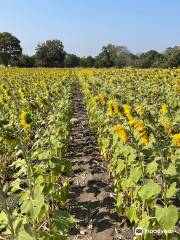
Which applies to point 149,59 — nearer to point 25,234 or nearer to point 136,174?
point 136,174

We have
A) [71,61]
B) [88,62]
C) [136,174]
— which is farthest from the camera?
[71,61]

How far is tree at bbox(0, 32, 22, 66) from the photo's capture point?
2602 inches

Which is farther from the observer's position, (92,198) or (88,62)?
(88,62)

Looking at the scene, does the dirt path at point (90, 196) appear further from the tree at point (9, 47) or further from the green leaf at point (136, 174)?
the tree at point (9, 47)

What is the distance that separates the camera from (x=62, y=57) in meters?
62.8

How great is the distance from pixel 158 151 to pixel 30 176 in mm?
1081

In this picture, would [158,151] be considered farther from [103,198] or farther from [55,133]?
[55,133]

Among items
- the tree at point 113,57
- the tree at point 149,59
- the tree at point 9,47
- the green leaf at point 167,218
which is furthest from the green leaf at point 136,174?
the tree at point 9,47

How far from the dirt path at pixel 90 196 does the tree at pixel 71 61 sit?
174 ft

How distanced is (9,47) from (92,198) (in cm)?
6670

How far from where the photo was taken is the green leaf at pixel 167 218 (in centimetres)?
294

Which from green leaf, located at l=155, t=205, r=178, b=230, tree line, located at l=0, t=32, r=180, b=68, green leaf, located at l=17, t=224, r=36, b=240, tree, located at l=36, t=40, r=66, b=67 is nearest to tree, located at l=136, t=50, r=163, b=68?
tree line, located at l=0, t=32, r=180, b=68

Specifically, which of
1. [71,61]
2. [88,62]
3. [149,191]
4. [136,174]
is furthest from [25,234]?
[71,61]

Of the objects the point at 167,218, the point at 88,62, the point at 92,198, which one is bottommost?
the point at 92,198
